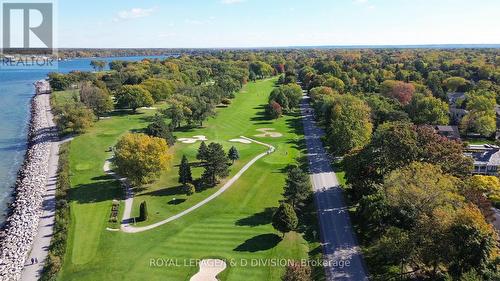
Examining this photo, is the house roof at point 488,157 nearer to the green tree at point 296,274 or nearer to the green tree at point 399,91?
the green tree at point 399,91

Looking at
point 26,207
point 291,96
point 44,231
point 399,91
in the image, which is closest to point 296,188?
point 44,231

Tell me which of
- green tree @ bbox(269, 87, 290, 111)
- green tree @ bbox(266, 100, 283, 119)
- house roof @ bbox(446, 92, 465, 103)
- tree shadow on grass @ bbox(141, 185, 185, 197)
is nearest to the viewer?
tree shadow on grass @ bbox(141, 185, 185, 197)

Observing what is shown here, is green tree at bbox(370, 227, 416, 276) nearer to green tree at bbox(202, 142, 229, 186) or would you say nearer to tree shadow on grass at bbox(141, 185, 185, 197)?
green tree at bbox(202, 142, 229, 186)

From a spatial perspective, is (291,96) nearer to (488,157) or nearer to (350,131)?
(350,131)

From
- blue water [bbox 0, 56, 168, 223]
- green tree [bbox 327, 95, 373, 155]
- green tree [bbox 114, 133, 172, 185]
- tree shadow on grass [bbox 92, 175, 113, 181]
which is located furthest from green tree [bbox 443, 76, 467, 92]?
blue water [bbox 0, 56, 168, 223]

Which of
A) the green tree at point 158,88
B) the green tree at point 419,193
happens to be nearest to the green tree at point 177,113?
the green tree at point 158,88
